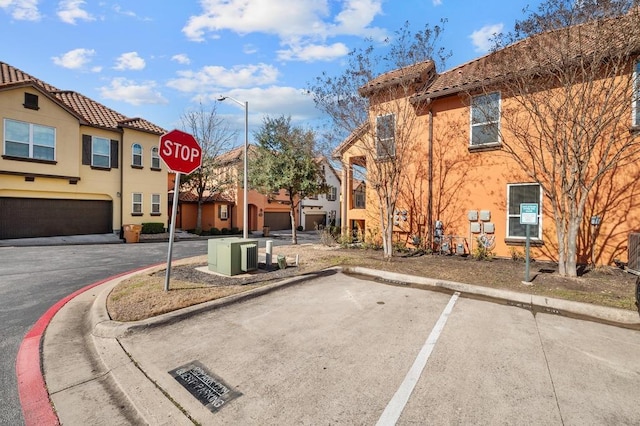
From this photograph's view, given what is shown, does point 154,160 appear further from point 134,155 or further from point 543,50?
point 543,50

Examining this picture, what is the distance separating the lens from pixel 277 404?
9.24ft

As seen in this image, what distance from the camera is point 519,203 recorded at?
1027 centimetres

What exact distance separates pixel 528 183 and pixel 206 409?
37.4 ft

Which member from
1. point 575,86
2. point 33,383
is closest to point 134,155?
point 33,383

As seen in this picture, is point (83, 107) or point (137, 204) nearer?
point (83, 107)

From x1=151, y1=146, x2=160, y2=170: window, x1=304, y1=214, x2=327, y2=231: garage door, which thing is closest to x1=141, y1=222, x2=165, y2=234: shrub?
x1=151, y1=146, x2=160, y2=170: window

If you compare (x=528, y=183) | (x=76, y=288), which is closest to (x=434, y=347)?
(x=76, y=288)

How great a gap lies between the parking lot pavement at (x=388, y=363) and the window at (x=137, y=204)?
18.8m

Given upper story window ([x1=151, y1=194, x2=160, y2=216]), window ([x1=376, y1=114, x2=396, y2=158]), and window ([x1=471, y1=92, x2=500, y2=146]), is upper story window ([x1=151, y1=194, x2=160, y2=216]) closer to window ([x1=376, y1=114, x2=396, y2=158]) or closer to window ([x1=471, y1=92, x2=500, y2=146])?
window ([x1=376, y1=114, x2=396, y2=158])

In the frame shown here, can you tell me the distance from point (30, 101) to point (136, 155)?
19.3ft

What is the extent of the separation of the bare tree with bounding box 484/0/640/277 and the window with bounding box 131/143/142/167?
2189 cm

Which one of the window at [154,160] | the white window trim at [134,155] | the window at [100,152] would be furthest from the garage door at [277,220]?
the window at [100,152]

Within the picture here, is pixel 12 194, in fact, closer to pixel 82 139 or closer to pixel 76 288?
pixel 82 139

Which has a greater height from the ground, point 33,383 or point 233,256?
point 233,256
